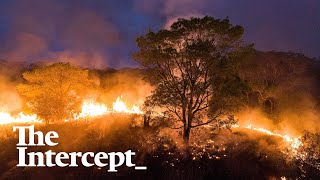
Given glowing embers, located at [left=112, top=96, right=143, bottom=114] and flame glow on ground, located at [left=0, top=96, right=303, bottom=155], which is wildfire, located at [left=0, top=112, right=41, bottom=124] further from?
glowing embers, located at [left=112, top=96, right=143, bottom=114]

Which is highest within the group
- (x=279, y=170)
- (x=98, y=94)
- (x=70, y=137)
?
(x=98, y=94)

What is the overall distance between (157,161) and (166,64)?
6.87 metres

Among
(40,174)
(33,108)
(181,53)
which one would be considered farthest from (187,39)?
(33,108)

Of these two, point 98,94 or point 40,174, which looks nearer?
point 40,174

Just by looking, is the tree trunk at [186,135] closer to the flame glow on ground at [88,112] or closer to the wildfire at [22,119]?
the flame glow on ground at [88,112]

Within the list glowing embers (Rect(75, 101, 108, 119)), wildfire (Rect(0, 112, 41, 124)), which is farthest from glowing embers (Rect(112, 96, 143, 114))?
wildfire (Rect(0, 112, 41, 124))

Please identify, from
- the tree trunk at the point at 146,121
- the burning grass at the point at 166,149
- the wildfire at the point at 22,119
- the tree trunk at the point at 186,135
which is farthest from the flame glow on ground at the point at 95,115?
the tree trunk at the point at 186,135

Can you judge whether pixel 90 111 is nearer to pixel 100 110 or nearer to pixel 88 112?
pixel 88 112

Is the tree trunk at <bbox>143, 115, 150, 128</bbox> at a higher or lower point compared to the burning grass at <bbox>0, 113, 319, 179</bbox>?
higher

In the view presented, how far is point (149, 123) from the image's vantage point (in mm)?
29781

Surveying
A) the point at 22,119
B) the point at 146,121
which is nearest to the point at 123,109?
the point at 146,121

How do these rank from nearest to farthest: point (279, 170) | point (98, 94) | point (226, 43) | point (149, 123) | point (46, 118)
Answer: point (279, 170)
point (226, 43)
point (149, 123)
point (46, 118)
point (98, 94)

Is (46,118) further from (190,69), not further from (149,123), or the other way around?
(190,69)

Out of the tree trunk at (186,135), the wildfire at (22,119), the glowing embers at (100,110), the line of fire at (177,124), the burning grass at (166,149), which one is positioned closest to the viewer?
the burning grass at (166,149)
